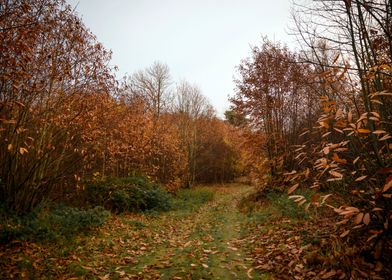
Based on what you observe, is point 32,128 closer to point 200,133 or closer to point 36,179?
point 36,179

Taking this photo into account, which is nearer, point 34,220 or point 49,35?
point 34,220

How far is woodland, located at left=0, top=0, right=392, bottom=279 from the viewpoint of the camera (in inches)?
157

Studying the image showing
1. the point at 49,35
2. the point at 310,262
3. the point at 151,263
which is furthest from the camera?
the point at 49,35

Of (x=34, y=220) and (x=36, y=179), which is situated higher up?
(x=36, y=179)

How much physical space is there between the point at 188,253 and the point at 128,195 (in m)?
6.32

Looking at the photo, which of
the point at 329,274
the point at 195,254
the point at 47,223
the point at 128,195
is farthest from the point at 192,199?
the point at 329,274

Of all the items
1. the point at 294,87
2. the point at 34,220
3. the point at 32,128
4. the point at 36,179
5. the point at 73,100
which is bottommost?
the point at 34,220

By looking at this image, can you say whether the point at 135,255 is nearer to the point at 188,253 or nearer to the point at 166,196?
the point at 188,253

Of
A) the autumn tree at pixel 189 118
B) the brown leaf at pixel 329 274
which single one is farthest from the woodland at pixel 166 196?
the autumn tree at pixel 189 118

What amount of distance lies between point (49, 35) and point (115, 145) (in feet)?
17.2

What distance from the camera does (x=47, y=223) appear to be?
6.41 m

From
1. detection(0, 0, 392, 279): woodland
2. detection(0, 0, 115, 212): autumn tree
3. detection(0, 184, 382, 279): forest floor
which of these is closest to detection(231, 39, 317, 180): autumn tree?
detection(0, 0, 392, 279): woodland

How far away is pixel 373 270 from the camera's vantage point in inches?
147

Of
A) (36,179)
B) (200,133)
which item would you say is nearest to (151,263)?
(36,179)
